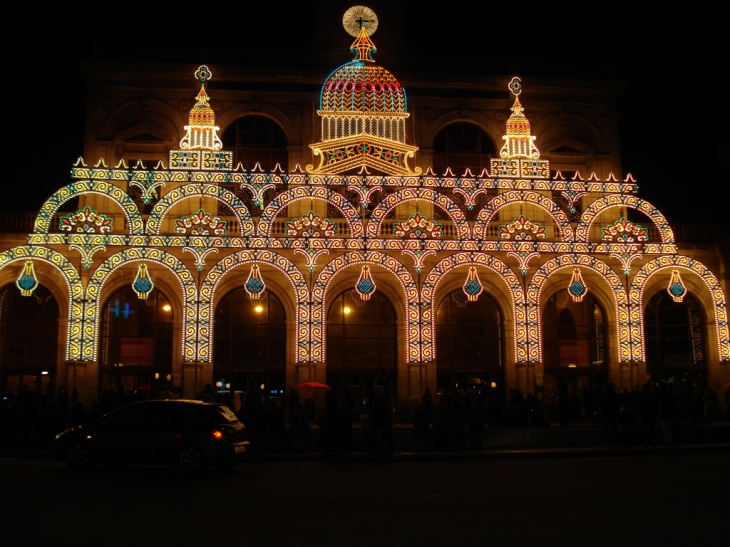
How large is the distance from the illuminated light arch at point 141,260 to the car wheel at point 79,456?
10.5m

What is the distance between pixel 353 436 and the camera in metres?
20.7

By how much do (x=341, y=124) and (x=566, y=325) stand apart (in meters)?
11.9

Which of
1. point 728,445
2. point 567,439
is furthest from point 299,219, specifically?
point 728,445

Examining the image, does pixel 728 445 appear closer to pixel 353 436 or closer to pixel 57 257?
pixel 353 436

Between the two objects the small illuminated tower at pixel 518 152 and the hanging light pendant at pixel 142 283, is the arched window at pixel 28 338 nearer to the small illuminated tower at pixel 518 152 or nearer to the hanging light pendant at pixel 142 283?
the hanging light pendant at pixel 142 283

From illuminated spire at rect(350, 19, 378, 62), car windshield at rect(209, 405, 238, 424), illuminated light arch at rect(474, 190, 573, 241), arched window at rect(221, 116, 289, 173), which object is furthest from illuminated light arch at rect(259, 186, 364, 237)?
car windshield at rect(209, 405, 238, 424)

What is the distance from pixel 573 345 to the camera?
32406mm

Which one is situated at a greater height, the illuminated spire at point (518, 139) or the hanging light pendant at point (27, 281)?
the illuminated spire at point (518, 139)

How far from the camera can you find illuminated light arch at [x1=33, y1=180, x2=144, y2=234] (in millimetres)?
26609

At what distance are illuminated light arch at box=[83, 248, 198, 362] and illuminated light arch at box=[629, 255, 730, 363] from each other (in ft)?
48.3

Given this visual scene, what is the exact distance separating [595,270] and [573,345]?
5175mm

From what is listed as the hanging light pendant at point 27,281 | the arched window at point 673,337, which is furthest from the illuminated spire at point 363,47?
the arched window at point 673,337

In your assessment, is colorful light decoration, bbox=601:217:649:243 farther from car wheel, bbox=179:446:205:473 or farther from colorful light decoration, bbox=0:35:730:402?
car wheel, bbox=179:446:205:473

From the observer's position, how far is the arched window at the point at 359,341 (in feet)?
102
